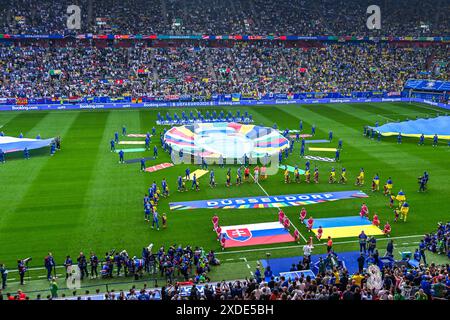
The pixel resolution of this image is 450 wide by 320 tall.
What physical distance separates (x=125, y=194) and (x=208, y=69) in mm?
43831

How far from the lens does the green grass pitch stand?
21.9m

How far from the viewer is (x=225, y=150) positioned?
1416 inches

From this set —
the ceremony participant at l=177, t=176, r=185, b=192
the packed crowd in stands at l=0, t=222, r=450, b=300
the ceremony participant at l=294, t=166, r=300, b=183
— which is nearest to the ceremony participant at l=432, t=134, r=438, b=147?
the ceremony participant at l=294, t=166, r=300, b=183

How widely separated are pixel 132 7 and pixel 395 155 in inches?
2068

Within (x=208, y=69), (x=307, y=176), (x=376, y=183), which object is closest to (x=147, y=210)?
(x=307, y=176)

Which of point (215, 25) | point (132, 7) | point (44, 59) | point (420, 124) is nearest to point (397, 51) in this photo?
point (215, 25)

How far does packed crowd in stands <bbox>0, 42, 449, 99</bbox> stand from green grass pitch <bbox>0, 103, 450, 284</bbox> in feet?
57.7

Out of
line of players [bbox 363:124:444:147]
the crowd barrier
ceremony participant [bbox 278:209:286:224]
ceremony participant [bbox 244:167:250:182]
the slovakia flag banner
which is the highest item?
the crowd barrier

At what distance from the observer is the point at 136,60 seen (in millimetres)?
68062

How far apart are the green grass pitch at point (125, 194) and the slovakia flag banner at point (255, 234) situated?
0.67 meters

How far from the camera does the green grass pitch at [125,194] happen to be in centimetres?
2189

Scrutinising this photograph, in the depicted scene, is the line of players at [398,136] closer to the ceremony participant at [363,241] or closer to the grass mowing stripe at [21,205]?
the ceremony participant at [363,241]

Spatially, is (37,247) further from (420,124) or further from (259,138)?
(420,124)

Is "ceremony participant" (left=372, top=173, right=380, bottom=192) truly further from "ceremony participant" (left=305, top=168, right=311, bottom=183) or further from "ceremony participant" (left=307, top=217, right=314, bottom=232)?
"ceremony participant" (left=307, top=217, right=314, bottom=232)
